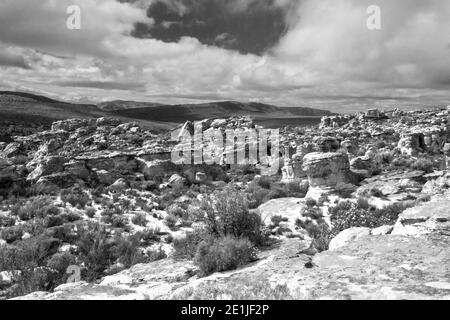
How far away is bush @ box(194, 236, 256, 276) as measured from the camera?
7004mm

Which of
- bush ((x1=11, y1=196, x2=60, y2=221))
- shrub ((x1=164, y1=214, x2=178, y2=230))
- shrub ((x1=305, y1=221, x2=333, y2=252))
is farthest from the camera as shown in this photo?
bush ((x1=11, y1=196, x2=60, y2=221))

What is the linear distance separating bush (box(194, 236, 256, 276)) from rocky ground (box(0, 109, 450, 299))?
80 millimetres

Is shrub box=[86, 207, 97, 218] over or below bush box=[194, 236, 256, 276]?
below

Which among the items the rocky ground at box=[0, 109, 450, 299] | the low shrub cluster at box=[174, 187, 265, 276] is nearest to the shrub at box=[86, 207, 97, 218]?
the rocky ground at box=[0, 109, 450, 299]

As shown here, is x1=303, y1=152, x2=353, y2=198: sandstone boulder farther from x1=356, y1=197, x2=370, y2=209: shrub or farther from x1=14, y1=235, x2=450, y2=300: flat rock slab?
x1=14, y1=235, x2=450, y2=300: flat rock slab

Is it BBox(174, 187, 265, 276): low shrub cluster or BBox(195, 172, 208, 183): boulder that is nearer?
BBox(174, 187, 265, 276): low shrub cluster

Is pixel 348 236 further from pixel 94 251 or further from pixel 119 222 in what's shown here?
pixel 119 222

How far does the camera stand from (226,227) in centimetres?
923

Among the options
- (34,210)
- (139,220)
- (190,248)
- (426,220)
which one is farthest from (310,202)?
(34,210)

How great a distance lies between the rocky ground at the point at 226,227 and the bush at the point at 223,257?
80mm

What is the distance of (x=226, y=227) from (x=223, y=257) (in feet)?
7.34

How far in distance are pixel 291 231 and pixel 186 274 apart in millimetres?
6199
